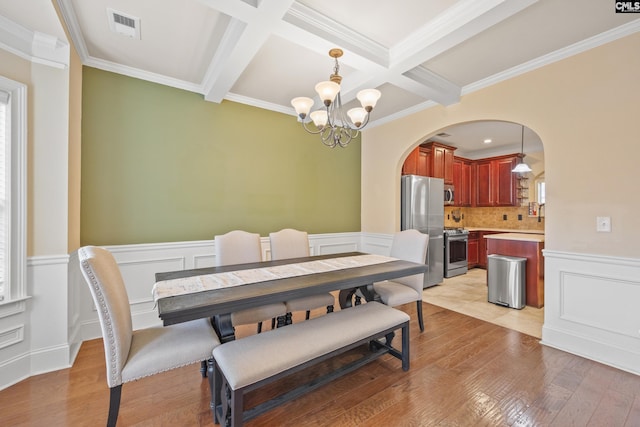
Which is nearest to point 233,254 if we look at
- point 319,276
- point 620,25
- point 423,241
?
point 319,276

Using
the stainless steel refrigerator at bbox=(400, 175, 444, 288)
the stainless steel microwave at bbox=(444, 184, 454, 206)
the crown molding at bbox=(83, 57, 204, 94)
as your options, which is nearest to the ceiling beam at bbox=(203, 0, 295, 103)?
the crown molding at bbox=(83, 57, 204, 94)

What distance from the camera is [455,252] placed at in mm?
5223

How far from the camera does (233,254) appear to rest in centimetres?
270

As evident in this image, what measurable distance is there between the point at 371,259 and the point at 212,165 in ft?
7.28

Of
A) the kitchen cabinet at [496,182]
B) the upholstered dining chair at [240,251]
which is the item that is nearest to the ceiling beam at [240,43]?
the upholstered dining chair at [240,251]

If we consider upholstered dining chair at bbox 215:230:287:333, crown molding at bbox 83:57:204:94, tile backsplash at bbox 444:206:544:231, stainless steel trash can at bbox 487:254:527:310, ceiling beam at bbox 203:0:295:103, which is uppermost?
crown molding at bbox 83:57:204:94

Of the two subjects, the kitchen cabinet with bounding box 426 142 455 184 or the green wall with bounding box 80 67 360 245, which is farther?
the kitchen cabinet with bounding box 426 142 455 184

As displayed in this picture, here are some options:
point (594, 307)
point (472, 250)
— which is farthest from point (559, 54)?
point (472, 250)

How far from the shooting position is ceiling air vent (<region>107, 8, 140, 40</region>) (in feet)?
6.76

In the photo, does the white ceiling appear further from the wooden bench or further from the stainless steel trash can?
the stainless steel trash can

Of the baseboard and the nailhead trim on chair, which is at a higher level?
the nailhead trim on chair

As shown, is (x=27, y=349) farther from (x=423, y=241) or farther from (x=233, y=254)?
(x=423, y=241)

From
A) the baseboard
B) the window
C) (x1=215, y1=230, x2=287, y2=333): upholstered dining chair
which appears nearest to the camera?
the window

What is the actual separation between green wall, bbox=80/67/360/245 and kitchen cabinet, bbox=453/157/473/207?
3423 mm
